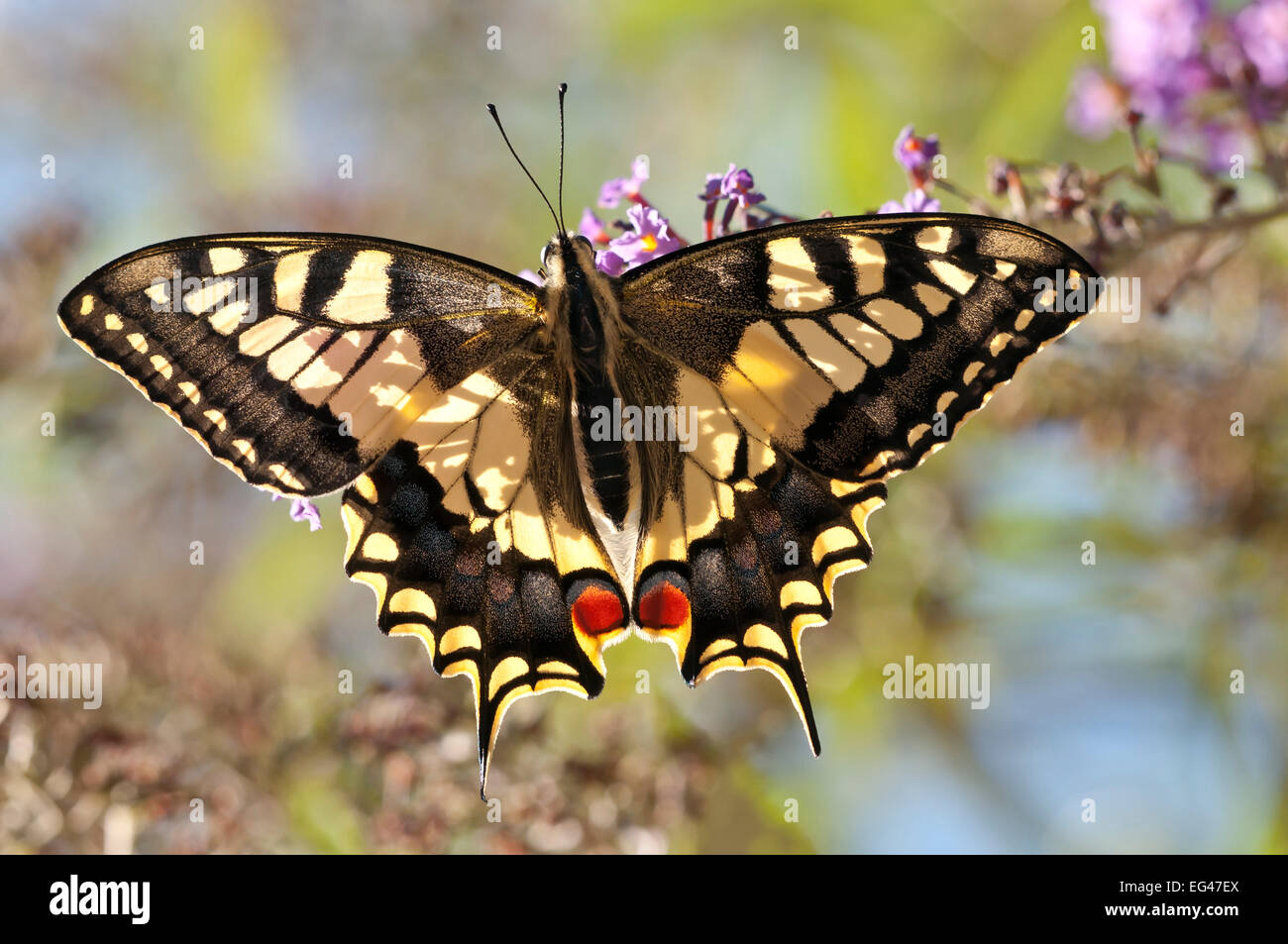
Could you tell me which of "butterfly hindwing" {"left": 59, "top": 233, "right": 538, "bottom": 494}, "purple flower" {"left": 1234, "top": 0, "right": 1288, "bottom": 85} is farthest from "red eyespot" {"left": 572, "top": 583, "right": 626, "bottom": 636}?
"purple flower" {"left": 1234, "top": 0, "right": 1288, "bottom": 85}

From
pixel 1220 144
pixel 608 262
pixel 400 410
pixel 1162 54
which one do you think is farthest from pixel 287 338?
pixel 1220 144

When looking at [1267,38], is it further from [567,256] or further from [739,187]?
[567,256]

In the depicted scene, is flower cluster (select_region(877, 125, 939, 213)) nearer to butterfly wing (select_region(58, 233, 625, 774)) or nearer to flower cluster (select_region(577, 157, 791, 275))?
flower cluster (select_region(577, 157, 791, 275))

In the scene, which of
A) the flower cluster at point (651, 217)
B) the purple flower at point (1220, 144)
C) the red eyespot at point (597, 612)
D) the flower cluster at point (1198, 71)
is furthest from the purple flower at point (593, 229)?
the purple flower at point (1220, 144)

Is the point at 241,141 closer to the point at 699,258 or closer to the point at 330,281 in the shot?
the point at 330,281

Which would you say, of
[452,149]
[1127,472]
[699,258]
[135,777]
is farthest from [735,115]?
[135,777]

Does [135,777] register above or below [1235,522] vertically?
below
